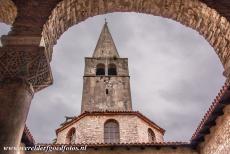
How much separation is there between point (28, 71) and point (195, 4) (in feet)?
11.4

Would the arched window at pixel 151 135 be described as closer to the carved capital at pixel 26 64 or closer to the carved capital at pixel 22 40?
the carved capital at pixel 26 64

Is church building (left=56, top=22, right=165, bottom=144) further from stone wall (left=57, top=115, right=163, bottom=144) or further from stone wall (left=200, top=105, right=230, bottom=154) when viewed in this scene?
stone wall (left=200, top=105, right=230, bottom=154)

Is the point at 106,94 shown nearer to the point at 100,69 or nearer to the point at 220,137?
the point at 100,69

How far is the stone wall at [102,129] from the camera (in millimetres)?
17359

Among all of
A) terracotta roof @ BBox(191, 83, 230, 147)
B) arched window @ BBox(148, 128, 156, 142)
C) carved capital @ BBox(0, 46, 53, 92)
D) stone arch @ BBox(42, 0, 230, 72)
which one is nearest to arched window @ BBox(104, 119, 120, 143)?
arched window @ BBox(148, 128, 156, 142)

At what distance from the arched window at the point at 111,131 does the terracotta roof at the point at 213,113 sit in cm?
659

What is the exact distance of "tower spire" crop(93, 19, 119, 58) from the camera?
2528 cm

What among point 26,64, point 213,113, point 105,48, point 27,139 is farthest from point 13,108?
point 105,48

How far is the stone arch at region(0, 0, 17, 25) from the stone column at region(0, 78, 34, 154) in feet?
6.61

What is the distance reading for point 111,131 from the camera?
17906mm

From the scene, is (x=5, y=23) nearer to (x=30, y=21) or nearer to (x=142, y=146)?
(x=30, y=21)

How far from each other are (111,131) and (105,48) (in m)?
10.2

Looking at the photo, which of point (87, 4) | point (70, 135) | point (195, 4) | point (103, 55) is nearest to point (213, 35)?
point (195, 4)

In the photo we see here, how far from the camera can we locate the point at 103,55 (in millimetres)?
25203
